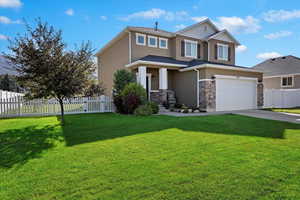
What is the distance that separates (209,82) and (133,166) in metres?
9.87

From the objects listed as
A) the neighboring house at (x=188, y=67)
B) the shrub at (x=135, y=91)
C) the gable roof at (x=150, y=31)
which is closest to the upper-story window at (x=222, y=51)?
the neighboring house at (x=188, y=67)

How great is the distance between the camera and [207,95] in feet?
38.2

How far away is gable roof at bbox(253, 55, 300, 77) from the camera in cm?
2034

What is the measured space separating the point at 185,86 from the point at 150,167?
10717 mm

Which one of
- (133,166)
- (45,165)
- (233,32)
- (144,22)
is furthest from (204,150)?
(233,32)

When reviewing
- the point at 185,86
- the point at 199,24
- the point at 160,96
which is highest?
the point at 199,24

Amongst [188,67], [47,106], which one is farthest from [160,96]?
[47,106]

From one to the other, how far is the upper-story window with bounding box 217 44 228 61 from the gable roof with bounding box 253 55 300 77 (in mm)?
5523

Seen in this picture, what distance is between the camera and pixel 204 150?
404 cm

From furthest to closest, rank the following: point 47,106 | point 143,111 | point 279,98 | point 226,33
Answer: point 226,33 < point 279,98 < point 47,106 < point 143,111

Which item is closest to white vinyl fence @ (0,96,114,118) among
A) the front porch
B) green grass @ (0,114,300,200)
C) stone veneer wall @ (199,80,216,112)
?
the front porch

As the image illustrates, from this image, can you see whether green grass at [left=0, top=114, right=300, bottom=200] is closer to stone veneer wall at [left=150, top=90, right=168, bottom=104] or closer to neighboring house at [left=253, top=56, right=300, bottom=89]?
stone veneer wall at [left=150, top=90, right=168, bottom=104]

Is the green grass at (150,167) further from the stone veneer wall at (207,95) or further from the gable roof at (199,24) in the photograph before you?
the gable roof at (199,24)

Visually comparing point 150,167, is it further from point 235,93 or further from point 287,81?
point 287,81
